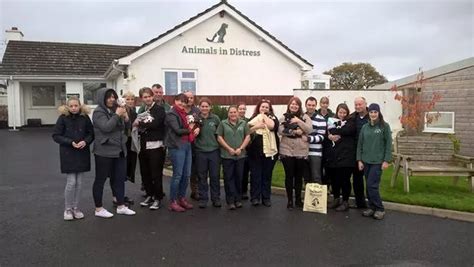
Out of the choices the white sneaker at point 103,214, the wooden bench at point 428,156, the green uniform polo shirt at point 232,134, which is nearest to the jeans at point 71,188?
the white sneaker at point 103,214

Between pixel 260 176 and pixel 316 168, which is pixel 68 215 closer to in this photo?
pixel 260 176

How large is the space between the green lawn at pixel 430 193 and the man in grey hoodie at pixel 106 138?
3.37 metres

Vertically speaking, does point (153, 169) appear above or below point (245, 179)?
above

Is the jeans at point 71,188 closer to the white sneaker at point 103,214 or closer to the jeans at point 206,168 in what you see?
the white sneaker at point 103,214

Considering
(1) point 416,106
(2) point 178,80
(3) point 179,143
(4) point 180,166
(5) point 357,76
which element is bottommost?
(4) point 180,166

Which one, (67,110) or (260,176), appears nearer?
(67,110)

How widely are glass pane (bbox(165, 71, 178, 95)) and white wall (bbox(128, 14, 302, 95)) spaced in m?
0.26

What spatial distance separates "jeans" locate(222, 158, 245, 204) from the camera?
704 cm

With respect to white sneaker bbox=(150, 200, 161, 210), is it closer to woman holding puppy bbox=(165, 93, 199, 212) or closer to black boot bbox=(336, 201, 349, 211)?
woman holding puppy bbox=(165, 93, 199, 212)

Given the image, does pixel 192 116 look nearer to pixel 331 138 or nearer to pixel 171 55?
pixel 331 138

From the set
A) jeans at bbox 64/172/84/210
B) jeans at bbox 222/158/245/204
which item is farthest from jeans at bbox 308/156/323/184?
jeans at bbox 64/172/84/210

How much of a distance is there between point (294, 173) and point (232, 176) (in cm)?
101

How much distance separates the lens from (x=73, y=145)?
607cm

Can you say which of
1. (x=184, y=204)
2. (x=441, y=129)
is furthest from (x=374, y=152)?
(x=441, y=129)
